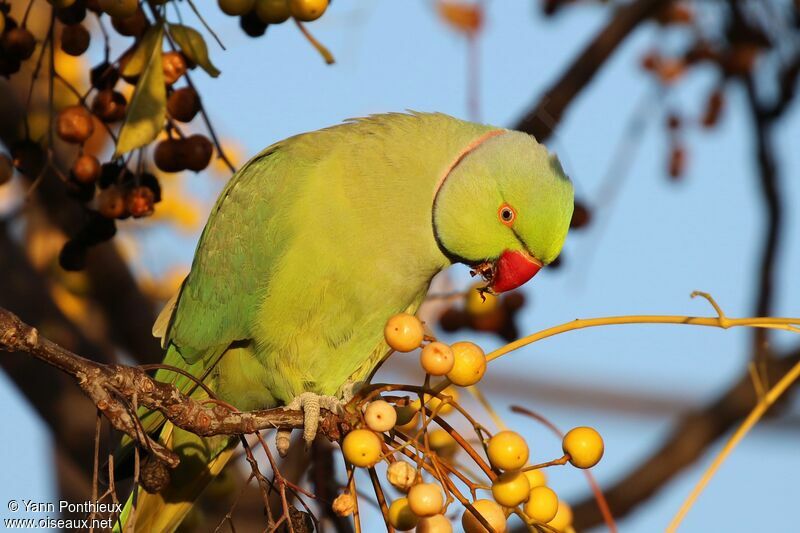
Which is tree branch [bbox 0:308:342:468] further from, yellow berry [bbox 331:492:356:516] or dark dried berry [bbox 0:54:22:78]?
dark dried berry [bbox 0:54:22:78]

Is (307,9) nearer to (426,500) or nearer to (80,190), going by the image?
(80,190)

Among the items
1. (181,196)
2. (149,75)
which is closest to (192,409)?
(149,75)

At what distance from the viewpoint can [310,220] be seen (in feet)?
8.61

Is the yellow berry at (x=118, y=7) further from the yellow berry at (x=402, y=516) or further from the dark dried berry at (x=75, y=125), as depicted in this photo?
the yellow berry at (x=402, y=516)

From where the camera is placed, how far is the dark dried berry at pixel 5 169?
2.40 m

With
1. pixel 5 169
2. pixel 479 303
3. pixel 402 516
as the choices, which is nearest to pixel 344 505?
pixel 402 516

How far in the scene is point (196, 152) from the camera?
243cm

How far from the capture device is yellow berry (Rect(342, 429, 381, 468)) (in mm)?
1811

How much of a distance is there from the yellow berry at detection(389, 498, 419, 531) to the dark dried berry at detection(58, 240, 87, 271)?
111 cm

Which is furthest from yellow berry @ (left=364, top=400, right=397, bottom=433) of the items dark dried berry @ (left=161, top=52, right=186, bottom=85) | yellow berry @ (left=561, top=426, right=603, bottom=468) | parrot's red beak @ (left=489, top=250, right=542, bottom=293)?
dark dried berry @ (left=161, top=52, right=186, bottom=85)

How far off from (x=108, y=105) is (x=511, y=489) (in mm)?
1363

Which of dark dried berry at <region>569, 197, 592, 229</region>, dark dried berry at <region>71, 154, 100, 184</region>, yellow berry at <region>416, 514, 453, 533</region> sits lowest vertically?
dark dried berry at <region>569, 197, 592, 229</region>

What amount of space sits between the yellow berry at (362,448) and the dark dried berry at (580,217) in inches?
54.7

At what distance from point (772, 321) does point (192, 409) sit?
3.42 feet
